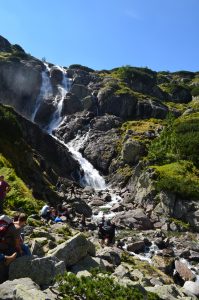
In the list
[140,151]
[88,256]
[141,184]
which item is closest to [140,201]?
[141,184]

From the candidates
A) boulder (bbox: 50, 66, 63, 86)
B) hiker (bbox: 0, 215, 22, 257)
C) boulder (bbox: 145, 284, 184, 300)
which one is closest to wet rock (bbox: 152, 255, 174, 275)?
boulder (bbox: 145, 284, 184, 300)

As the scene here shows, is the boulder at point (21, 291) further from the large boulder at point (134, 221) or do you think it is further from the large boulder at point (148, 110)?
the large boulder at point (148, 110)

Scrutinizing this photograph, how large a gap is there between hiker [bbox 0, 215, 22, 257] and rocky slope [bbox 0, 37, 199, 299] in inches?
43.7

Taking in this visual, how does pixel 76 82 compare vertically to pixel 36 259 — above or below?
above

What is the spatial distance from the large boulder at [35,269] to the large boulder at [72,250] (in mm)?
1764

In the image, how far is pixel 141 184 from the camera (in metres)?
61.4

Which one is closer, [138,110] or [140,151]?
[140,151]

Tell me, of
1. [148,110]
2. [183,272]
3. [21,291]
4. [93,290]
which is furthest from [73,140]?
[93,290]

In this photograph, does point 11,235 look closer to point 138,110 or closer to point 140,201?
point 140,201

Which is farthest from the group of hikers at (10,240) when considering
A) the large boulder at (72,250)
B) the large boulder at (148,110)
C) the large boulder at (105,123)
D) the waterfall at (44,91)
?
the large boulder at (148,110)

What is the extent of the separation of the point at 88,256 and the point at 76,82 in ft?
352

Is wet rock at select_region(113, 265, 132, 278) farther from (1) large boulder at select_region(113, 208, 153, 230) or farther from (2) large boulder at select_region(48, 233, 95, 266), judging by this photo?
(1) large boulder at select_region(113, 208, 153, 230)

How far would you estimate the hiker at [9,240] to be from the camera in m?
14.1

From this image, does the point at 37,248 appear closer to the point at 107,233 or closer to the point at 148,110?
the point at 107,233
